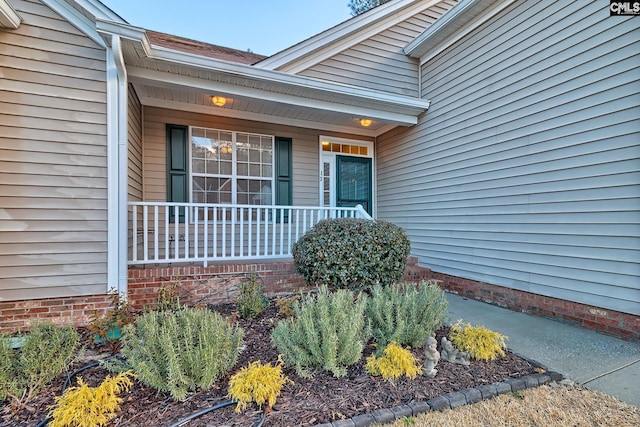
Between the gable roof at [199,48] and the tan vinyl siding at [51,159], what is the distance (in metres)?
2.06

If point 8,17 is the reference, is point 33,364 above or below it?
below

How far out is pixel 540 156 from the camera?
400cm

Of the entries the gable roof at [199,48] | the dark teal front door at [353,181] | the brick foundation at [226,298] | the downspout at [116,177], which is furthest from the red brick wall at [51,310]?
the dark teal front door at [353,181]

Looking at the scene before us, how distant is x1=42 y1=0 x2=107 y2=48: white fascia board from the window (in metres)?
2.15

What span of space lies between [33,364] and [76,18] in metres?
3.54

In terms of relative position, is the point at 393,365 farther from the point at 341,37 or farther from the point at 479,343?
the point at 341,37

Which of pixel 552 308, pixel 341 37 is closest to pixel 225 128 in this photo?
pixel 341 37

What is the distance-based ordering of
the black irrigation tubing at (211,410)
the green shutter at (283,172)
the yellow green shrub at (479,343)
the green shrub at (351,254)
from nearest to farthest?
the black irrigation tubing at (211,410) → the yellow green shrub at (479,343) → the green shrub at (351,254) → the green shutter at (283,172)

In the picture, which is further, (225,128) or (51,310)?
(225,128)

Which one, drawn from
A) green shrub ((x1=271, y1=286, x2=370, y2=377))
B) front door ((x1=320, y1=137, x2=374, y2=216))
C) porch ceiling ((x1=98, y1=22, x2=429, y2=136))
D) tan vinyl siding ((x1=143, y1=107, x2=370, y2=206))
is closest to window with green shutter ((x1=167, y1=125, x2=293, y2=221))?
tan vinyl siding ((x1=143, y1=107, x2=370, y2=206))

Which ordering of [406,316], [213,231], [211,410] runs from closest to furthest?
[211,410] < [406,316] < [213,231]

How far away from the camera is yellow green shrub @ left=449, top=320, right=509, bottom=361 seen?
263cm

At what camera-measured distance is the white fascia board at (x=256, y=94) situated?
163 inches

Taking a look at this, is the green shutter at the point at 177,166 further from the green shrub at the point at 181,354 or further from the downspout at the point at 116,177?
the green shrub at the point at 181,354
